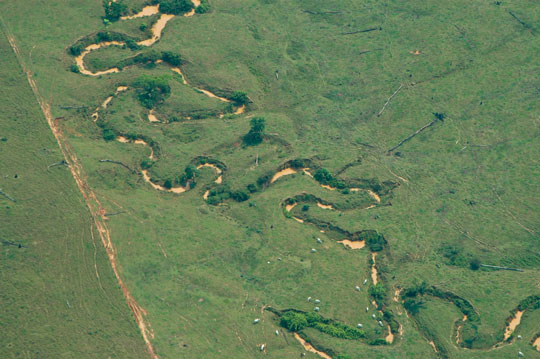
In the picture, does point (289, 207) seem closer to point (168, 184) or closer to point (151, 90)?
point (168, 184)

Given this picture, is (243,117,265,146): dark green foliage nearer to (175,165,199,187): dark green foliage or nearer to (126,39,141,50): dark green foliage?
(175,165,199,187): dark green foliage

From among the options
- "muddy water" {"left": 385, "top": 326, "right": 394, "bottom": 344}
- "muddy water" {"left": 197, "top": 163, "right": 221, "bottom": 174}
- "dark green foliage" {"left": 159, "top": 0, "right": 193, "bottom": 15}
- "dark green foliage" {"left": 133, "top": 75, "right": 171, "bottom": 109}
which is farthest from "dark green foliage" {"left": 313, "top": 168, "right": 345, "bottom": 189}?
"dark green foliage" {"left": 159, "top": 0, "right": 193, "bottom": 15}

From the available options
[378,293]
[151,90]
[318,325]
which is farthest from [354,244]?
[151,90]

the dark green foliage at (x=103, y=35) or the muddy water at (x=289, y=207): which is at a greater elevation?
the dark green foliage at (x=103, y=35)

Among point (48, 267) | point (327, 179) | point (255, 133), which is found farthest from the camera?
point (255, 133)

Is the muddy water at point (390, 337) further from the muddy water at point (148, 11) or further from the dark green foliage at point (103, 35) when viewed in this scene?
the muddy water at point (148, 11)

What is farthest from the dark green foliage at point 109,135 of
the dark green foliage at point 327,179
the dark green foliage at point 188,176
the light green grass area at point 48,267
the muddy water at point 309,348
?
the muddy water at point 309,348

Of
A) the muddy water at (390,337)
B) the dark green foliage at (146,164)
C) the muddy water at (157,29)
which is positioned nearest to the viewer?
the muddy water at (390,337)
